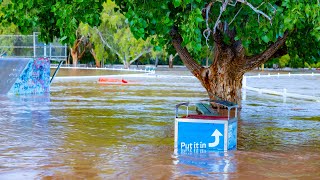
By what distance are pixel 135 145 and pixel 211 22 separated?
6.12 meters

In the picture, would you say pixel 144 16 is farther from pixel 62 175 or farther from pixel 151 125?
pixel 62 175

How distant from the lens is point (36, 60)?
3212 cm

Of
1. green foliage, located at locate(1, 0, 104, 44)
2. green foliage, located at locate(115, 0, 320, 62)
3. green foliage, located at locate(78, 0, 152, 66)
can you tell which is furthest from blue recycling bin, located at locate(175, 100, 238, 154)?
green foliage, located at locate(78, 0, 152, 66)

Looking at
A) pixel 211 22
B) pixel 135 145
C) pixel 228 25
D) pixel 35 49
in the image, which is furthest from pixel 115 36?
pixel 135 145

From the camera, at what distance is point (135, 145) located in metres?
13.7

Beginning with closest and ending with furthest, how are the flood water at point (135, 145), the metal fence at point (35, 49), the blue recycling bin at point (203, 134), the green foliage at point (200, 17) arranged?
the flood water at point (135, 145) → the blue recycling bin at point (203, 134) → the green foliage at point (200, 17) → the metal fence at point (35, 49)

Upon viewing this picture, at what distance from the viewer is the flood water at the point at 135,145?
10617 mm

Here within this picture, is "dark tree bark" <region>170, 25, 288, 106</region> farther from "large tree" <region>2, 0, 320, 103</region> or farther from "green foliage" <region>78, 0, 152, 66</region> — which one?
"green foliage" <region>78, 0, 152, 66</region>

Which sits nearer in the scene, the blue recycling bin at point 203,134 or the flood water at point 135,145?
the flood water at point 135,145

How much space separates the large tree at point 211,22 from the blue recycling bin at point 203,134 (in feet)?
6.46

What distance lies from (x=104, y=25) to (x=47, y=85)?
116ft

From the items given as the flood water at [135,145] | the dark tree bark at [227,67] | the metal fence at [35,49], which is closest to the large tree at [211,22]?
the dark tree bark at [227,67]

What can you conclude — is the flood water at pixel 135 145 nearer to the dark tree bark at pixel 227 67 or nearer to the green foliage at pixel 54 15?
the dark tree bark at pixel 227 67

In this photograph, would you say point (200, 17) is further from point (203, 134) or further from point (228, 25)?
point (228, 25)
